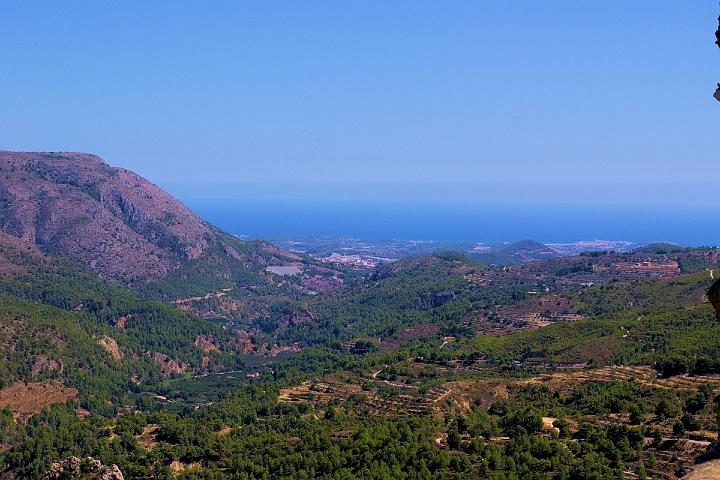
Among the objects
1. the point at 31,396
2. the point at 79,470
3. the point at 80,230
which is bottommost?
the point at 31,396

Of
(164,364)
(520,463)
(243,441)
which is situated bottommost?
(164,364)

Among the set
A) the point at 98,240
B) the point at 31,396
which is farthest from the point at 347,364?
the point at 98,240

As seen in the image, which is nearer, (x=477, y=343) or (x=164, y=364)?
(x=477, y=343)

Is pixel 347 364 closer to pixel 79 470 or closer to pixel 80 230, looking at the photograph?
pixel 79 470

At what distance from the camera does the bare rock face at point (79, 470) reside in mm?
38125

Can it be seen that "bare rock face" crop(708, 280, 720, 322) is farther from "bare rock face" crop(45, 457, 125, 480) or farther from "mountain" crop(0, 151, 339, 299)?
"mountain" crop(0, 151, 339, 299)

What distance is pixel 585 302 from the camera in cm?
11306

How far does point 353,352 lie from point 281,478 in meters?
71.5

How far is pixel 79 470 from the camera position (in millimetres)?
38969

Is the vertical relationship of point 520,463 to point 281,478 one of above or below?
above

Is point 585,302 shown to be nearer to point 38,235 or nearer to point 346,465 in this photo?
point 346,465

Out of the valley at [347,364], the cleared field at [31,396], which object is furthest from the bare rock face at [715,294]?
the cleared field at [31,396]

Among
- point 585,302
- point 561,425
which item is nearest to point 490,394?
point 561,425

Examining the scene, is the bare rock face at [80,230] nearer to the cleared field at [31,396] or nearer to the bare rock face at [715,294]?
the cleared field at [31,396]
